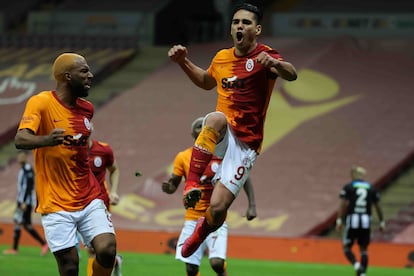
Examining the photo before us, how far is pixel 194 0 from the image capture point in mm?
40219

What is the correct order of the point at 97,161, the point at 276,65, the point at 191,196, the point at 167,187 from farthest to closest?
the point at 97,161
the point at 167,187
the point at 191,196
the point at 276,65

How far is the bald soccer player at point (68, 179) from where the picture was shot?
1038 centimetres

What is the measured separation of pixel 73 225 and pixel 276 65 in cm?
249

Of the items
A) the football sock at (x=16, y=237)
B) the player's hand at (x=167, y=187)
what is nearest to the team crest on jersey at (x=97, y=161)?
the player's hand at (x=167, y=187)

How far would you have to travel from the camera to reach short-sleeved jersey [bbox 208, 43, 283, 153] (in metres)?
10.7

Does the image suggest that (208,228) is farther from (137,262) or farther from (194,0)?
(194,0)

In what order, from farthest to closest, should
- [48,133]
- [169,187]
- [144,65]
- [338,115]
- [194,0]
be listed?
1. [194,0]
2. [144,65]
3. [338,115]
4. [169,187]
5. [48,133]

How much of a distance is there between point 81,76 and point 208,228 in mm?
2025

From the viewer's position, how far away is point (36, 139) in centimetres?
983

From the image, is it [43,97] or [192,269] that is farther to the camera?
[192,269]

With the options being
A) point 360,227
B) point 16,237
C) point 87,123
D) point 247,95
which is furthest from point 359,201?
point 87,123

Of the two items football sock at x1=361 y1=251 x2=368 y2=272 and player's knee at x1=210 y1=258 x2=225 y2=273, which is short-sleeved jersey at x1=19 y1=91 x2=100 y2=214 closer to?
player's knee at x1=210 y1=258 x2=225 y2=273

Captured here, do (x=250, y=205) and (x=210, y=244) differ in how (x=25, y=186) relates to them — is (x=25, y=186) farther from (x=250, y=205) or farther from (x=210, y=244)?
(x=250, y=205)

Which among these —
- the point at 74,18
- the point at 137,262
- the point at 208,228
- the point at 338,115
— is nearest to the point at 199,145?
the point at 208,228
